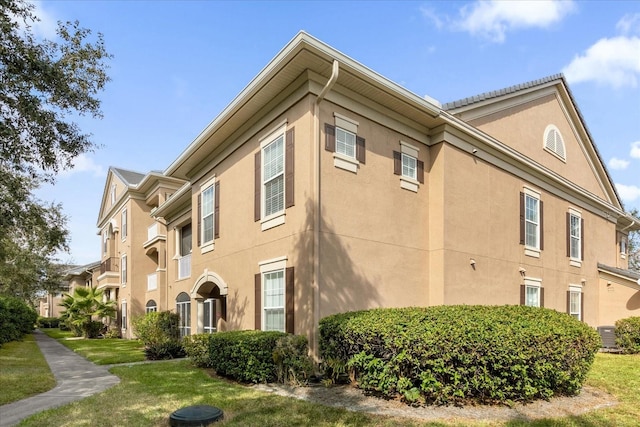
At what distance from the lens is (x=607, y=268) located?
19.5 metres

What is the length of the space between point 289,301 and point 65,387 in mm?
5106

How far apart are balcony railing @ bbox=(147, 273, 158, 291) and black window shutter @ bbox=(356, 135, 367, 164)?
1644 centimetres

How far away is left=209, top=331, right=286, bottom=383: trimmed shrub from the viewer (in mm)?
9031

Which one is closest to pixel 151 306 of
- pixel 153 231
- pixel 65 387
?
pixel 153 231

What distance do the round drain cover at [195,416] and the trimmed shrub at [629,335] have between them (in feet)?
47.1

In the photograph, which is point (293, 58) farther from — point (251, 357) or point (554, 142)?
point (554, 142)

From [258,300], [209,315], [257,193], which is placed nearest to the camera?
Result: [258,300]

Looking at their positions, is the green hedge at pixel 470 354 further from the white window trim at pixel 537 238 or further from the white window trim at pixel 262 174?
the white window trim at pixel 537 238

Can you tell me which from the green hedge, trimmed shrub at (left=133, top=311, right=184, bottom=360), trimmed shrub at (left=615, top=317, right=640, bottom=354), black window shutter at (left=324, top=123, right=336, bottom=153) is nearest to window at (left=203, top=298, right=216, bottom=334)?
trimmed shrub at (left=133, top=311, right=184, bottom=360)

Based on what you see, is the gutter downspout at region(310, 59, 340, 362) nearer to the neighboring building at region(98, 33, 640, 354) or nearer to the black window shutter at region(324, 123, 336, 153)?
the neighboring building at region(98, 33, 640, 354)

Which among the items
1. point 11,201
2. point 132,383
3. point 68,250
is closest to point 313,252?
point 132,383

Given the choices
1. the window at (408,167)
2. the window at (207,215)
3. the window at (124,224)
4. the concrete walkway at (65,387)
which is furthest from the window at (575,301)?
the window at (124,224)

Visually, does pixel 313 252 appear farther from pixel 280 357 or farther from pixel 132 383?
pixel 132 383

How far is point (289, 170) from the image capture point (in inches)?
416
